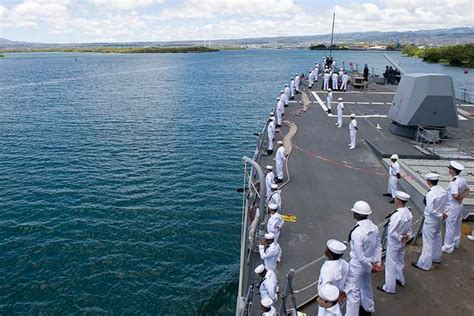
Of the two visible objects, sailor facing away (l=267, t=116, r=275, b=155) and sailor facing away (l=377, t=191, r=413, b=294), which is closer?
sailor facing away (l=377, t=191, r=413, b=294)

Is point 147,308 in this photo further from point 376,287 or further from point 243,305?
point 376,287

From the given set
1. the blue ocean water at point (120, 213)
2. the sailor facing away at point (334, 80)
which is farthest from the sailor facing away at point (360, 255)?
the sailor facing away at point (334, 80)

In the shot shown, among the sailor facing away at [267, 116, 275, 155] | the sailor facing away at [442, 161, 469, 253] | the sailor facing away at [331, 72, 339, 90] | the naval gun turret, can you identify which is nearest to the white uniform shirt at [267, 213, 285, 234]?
the sailor facing away at [442, 161, 469, 253]

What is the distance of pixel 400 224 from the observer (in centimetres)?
704

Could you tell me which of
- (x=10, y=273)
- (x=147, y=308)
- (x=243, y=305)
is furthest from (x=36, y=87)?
(x=243, y=305)

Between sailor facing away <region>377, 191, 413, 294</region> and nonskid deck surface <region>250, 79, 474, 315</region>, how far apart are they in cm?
30

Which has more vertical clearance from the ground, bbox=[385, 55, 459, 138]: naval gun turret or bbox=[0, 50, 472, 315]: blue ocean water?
bbox=[385, 55, 459, 138]: naval gun turret

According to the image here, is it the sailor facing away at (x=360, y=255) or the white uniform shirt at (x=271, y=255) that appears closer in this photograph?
the sailor facing away at (x=360, y=255)

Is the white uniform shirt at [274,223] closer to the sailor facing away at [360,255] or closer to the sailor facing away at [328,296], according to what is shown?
the sailor facing away at [360,255]

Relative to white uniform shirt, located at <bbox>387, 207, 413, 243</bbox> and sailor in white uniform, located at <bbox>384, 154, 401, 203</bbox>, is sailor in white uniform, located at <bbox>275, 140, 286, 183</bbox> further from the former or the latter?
white uniform shirt, located at <bbox>387, 207, 413, 243</bbox>

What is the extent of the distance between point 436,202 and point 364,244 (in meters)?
2.34

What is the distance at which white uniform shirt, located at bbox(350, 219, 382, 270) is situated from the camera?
20.8ft

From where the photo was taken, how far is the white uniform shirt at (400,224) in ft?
23.1

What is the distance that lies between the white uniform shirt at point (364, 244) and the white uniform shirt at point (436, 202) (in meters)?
1.96
